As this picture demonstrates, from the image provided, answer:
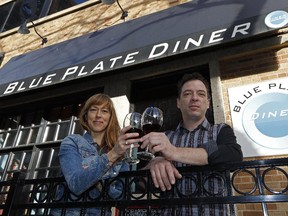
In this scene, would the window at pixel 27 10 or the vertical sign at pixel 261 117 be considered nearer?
the vertical sign at pixel 261 117

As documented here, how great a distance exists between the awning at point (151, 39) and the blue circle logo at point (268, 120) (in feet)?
2.96

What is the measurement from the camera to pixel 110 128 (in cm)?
187

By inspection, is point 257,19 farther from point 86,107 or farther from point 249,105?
point 86,107

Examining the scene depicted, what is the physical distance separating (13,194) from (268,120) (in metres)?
2.88

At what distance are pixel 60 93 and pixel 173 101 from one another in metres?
2.31

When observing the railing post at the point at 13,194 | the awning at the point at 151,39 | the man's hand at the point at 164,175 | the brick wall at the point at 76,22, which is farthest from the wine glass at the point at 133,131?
the brick wall at the point at 76,22

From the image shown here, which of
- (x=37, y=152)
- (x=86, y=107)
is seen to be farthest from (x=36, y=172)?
(x=86, y=107)

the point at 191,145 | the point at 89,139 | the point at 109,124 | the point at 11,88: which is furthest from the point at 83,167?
the point at 11,88

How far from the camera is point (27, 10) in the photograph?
278 inches

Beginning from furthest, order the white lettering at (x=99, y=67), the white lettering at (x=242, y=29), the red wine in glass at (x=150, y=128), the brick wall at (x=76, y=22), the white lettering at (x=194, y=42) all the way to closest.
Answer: the brick wall at (x=76, y=22) < the white lettering at (x=99, y=67) < the white lettering at (x=194, y=42) < the white lettering at (x=242, y=29) < the red wine in glass at (x=150, y=128)

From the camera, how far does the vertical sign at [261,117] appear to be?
2982 mm

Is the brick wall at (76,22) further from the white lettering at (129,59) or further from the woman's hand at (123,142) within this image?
the woman's hand at (123,142)

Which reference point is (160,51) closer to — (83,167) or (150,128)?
(150,128)

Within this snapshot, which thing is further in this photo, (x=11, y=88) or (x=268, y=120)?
(x=11, y=88)
